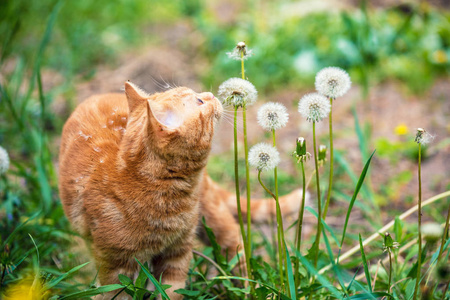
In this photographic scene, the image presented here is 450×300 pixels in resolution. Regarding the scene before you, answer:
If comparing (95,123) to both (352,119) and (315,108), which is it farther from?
(352,119)

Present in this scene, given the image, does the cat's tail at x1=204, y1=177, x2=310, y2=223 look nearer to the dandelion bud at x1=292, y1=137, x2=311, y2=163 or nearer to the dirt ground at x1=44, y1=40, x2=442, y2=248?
the dirt ground at x1=44, y1=40, x2=442, y2=248

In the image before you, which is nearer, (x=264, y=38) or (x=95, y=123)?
(x=95, y=123)

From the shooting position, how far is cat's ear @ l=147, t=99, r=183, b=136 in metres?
1.57

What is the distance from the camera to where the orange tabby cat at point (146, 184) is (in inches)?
65.7

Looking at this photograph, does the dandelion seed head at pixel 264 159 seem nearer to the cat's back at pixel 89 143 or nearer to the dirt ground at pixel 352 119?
the cat's back at pixel 89 143

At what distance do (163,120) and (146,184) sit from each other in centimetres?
→ 28

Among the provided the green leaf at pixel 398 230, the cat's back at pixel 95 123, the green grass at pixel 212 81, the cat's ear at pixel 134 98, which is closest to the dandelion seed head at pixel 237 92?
the cat's ear at pixel 134 98

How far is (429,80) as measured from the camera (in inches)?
161

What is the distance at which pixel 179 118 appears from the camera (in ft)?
5.46

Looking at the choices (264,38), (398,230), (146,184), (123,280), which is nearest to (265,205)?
(398,230)

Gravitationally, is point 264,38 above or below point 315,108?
above

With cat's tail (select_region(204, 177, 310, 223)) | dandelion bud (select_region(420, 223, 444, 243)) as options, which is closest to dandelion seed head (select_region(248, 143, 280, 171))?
dandelion bud (select_region(420, 223, 444, 243))

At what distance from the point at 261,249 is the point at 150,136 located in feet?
→ 4.61

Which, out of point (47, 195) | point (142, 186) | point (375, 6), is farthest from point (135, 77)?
point (375, 6)
